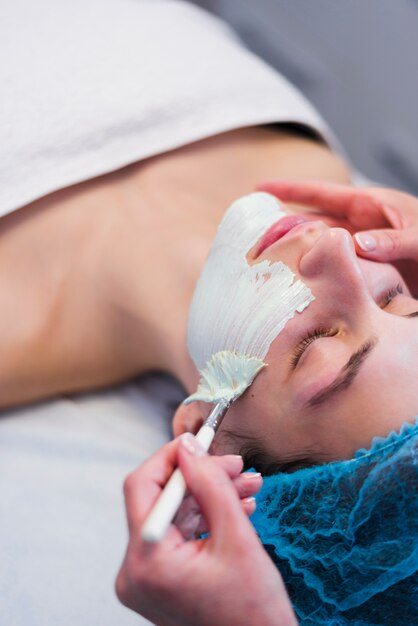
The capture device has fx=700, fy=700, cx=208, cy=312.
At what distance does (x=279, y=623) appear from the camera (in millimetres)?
660

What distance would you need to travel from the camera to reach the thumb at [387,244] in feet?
3.31

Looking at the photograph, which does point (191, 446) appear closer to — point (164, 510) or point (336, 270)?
point (164, 510)

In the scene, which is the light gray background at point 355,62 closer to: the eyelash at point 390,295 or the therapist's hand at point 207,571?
the eyelash at point 390,295

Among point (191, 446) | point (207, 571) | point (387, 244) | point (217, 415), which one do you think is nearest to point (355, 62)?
point (387, 244)

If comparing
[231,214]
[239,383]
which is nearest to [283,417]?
[239,383]

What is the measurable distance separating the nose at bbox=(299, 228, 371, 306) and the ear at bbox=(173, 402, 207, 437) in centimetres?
26

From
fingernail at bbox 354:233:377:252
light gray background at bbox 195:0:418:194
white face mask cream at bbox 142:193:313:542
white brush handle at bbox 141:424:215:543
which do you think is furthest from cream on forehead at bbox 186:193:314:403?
light gray background at bbox 195:0:418:194

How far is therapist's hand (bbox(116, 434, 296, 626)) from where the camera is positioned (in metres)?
0.63

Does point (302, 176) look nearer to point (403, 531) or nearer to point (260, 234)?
point (260, 234)

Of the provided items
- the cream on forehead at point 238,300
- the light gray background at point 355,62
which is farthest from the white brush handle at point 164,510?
the light gray background at point 355,62

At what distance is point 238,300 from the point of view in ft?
3.10

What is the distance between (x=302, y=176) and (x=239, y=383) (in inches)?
25.1

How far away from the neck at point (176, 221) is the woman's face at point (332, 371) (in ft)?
0.70

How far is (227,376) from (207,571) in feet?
1.06
